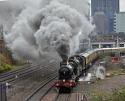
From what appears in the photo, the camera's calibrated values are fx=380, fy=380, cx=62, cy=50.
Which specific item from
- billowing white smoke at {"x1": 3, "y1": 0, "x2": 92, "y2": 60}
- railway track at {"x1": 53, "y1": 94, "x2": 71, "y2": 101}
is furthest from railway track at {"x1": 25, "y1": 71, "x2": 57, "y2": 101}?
billowing white smoke at {"x1": 3, "y1": 0, "x2": 92, "y2": 60}

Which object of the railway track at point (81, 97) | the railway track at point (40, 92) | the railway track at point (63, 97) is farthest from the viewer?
the railway track at point (63, 97)

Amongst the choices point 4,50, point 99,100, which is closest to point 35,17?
point 99,100

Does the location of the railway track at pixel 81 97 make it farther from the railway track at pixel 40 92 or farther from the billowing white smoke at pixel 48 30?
the billowing white smoke at pixel 48 30

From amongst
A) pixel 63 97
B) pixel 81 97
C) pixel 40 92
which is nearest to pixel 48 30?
pixel 40 92

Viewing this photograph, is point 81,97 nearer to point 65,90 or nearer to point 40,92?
point 65,90

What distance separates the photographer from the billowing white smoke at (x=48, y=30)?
32.2m

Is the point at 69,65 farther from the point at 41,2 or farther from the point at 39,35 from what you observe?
the point at 41,2

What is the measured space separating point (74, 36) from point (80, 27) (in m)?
1.12

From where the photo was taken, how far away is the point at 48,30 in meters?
32.4

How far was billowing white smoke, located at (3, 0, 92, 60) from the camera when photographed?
32.2 metres

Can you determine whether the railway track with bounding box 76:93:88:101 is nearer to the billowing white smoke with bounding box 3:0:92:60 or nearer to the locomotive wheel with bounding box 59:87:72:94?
the locomotive wheel with bounding box 59:87:72:94

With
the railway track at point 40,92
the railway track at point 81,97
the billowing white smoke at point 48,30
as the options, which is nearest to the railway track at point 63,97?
the railway track at point 81,97

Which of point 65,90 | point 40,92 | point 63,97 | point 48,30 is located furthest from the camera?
point 48,30

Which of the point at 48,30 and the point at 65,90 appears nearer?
the point at 65,90
